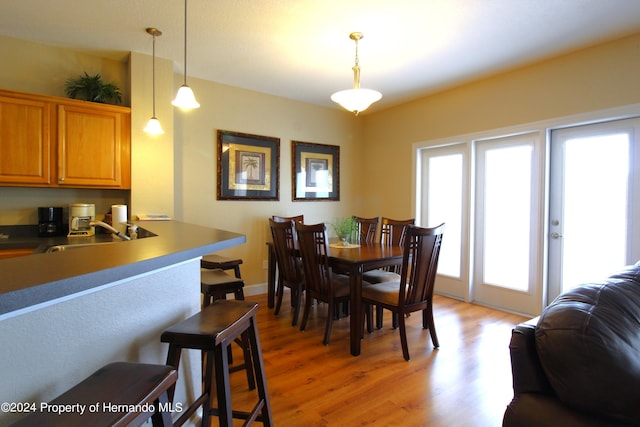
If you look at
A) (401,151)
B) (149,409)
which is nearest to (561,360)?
(149,409)

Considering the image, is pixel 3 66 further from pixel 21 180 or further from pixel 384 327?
pixel 384 327

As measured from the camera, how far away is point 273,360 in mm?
2525

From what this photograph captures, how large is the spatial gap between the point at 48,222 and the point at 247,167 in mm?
2040

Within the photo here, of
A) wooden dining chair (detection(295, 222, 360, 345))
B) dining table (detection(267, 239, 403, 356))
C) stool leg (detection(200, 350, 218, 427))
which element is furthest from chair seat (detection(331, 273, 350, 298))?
stool leg (detection(200, 350, 218, 427))

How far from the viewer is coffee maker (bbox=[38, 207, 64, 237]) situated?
2955mm

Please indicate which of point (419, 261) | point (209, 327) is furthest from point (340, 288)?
point (209, 327)

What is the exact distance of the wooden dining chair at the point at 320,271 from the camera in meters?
2.82

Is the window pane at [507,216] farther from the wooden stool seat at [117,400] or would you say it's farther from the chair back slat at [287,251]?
the wooden stool seat at [117,400]

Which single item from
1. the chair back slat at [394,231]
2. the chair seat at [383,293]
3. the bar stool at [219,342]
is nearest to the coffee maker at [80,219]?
the bar stool at [219,342]

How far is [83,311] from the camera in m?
1.05

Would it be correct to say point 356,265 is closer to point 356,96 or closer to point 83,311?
point 356,96

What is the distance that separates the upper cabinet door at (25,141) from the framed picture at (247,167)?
63.4 inches

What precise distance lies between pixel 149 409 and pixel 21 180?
2.87 meters

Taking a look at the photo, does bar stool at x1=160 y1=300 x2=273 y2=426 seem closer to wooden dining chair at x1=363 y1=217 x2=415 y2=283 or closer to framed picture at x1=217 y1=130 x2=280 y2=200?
wooden dining chair at x1=363 y1=217 x2=415 y2=283
